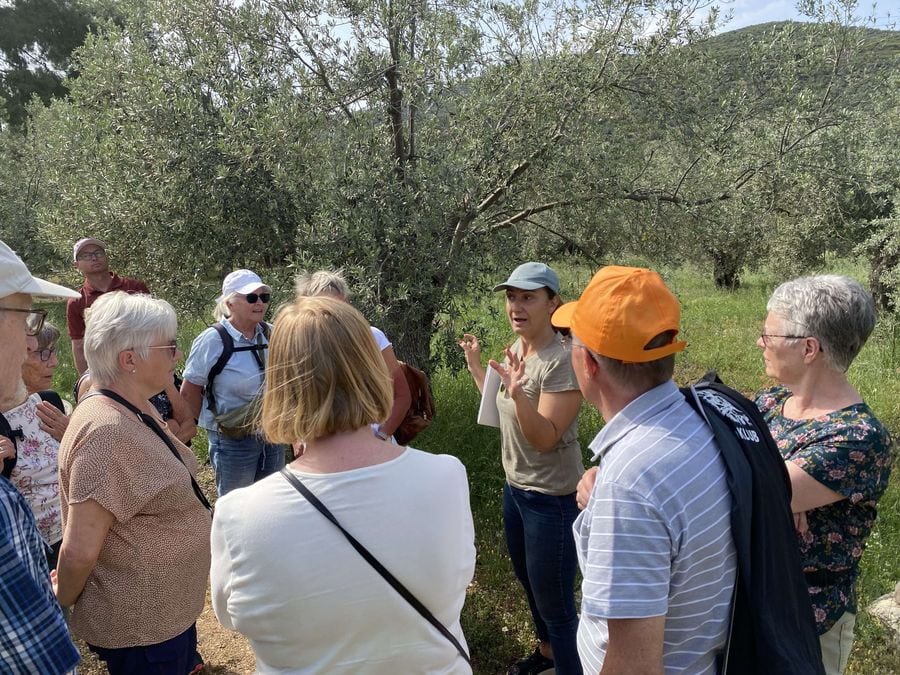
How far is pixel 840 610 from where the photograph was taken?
1.97m

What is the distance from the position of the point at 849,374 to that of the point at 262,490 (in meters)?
8.42

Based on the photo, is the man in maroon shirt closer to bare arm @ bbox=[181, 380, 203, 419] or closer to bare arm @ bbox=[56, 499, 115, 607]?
bare arm @ bbox=[181, 380, 203, 419]

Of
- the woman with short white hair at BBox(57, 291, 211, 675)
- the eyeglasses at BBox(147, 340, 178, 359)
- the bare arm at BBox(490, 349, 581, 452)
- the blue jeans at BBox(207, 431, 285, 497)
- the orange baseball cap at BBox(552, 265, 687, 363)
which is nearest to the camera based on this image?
the orange baseball cap at BBox(552, 265, 687, 363)

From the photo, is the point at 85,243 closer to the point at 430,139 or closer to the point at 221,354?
the point at 221,354

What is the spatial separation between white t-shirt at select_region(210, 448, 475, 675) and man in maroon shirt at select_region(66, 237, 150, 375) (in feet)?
14.7

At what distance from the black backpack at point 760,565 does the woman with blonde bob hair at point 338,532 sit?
0.62 m

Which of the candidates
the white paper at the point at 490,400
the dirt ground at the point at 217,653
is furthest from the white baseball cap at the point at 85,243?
the white paper at the point at 490,400

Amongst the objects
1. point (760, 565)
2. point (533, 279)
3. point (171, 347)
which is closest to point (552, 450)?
point (533, 279)

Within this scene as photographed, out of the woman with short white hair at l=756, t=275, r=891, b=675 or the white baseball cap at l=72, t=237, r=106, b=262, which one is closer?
the woman with short white hair at l=756, t=275, r=891, b=675

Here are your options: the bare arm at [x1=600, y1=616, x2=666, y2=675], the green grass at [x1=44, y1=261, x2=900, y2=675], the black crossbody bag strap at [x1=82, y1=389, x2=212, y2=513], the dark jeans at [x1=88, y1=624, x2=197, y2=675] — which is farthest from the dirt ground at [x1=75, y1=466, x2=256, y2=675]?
the bare arm at [x1=600, y1=616, x2=666, y2=675]

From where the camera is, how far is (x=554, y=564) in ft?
8.79

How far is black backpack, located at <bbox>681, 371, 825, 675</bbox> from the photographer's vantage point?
→ 1.34 m

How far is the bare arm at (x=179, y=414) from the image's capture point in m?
3.57

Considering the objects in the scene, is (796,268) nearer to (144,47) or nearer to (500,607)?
(500,607)
